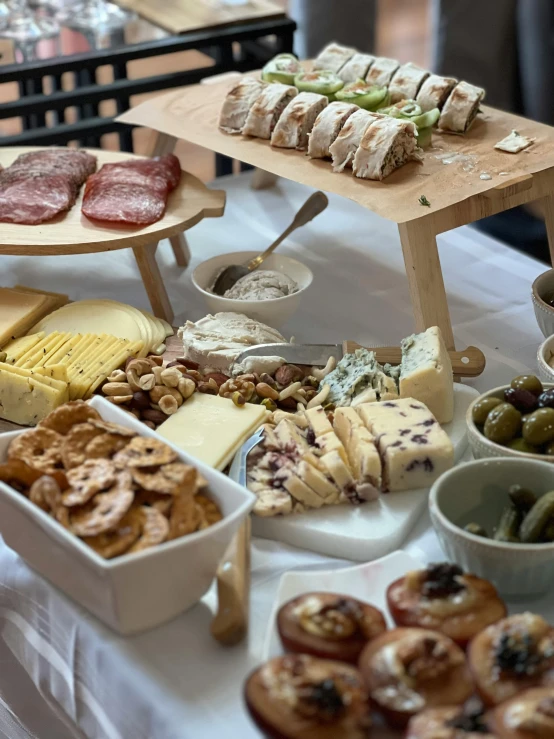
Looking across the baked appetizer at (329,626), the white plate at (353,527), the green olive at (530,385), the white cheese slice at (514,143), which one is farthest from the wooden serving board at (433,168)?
the baked appetizer at (329,626)

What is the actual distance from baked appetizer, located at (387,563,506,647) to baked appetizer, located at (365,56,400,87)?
43.0 inches

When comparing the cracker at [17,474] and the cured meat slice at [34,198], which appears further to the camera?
the cured meat slice at [34,198]

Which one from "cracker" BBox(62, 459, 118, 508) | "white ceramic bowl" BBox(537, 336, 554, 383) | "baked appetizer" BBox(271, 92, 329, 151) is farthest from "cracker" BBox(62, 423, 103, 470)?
"baked appetizer" BBox(271, 92, 329, 151)

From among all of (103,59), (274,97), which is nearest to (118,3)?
(103,59)

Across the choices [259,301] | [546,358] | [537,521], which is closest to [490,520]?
[537,521]

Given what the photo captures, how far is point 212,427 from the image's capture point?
42.5 inches

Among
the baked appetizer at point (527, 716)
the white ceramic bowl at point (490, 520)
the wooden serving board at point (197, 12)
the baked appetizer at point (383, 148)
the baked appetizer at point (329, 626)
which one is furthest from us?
the wooden serving board at point (197, 12)

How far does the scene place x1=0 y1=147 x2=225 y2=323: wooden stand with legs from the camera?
1.38 metres

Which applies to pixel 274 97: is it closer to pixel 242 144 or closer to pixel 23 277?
pixel 242 144

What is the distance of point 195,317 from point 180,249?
23cm

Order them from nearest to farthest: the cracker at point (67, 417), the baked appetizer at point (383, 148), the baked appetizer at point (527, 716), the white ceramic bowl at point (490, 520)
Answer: the baked appetizer at point (527, 716) < the white ceramic bowl at point (490, 520) < the cracker at point (67, 417) < the baked appetizer at point (383, 148)

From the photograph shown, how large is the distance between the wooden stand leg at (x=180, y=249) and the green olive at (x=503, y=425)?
0.90 meters

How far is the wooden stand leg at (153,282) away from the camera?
148cm

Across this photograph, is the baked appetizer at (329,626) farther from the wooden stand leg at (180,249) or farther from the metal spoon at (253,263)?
the wooden stand leg at (180,249)
